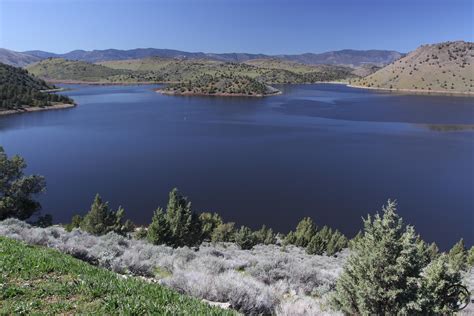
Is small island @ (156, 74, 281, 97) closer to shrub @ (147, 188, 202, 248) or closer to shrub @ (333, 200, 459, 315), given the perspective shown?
shrub @ (147, 188, 202, 248)

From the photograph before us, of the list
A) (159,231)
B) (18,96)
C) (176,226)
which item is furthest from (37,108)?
(159,231)

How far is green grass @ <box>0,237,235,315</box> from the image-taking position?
6391mm

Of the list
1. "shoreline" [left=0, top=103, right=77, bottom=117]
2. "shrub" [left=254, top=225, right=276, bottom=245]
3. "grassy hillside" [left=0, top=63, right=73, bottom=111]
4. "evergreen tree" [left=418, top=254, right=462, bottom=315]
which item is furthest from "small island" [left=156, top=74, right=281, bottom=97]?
"evergreen tree" [left=418, top=254, right=462, bottom=315]

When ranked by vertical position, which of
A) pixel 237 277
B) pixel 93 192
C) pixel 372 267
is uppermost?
pixel 372 267

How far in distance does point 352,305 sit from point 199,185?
118 feet

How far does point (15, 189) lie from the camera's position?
27219 mm

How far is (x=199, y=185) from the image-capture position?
44375mm

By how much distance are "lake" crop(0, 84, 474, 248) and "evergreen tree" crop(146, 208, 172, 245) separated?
14.4m

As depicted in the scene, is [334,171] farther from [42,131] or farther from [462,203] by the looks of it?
[42,131]

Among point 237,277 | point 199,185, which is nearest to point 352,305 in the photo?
point 237,277

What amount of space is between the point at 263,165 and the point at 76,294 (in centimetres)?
4681

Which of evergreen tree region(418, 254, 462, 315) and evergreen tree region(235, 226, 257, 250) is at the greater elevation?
evergreen tree region(418, 254, 462, 315)

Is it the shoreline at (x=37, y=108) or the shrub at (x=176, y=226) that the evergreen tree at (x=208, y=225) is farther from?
the shoreline at (x=37, y=108)

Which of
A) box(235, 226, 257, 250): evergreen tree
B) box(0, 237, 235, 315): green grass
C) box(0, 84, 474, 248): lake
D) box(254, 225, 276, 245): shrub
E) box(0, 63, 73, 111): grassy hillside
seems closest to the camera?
box(0, 237, 235, 315): green grass
